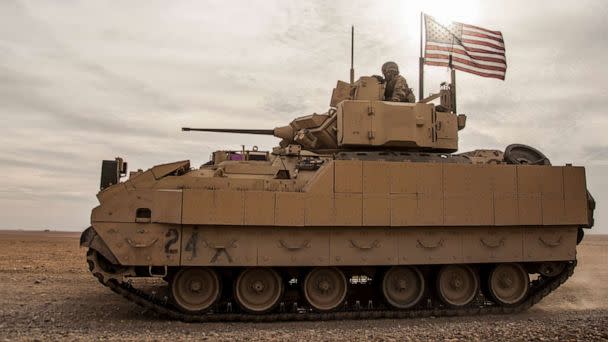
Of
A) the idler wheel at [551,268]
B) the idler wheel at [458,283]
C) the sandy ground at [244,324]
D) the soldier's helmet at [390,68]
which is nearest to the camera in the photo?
the sandy ground at [244,324]

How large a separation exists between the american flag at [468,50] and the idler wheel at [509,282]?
6187 millimetres

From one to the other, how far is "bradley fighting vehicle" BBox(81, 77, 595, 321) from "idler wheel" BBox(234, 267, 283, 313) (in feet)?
0.10

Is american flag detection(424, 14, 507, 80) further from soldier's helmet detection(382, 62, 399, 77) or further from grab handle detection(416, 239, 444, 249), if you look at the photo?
grab handle detection(416, 239, 444, 249)

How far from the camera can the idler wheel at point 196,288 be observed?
12.1 meters

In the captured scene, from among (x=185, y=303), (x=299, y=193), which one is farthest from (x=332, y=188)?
(x=185, y=303)

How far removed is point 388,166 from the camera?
1262 centimetres

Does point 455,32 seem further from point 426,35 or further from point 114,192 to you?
point 114,192

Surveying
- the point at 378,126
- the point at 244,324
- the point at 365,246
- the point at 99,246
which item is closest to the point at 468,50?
the point at 378,126

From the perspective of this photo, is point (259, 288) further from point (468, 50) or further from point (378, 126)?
point (468, 50)

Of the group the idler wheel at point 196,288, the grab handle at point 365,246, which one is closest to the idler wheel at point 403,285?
the grab handle at point 365,246

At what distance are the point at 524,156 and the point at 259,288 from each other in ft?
25.5

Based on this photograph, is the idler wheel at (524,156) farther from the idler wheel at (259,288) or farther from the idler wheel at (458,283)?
the idler wheel at (259,288)

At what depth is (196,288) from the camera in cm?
1211

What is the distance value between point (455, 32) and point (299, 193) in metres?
8.07
